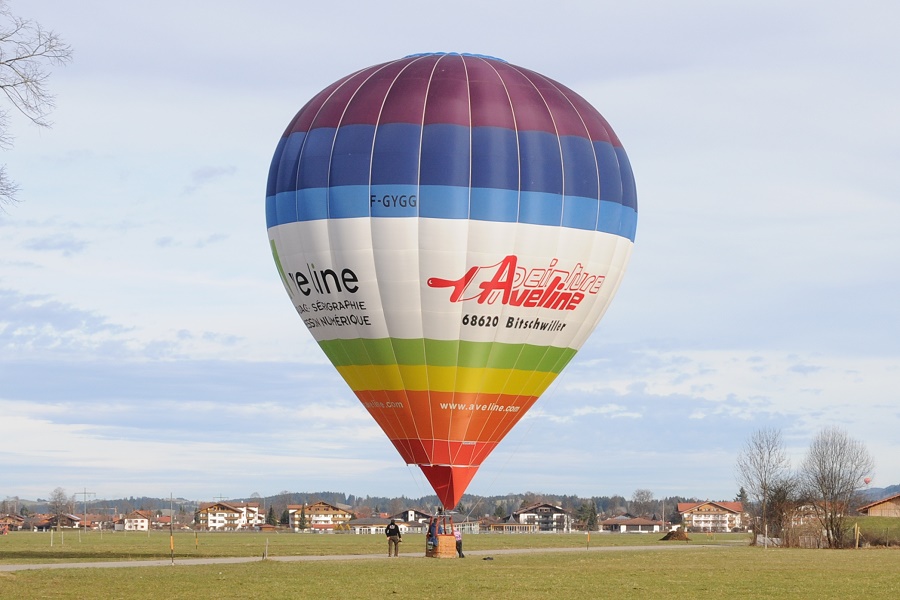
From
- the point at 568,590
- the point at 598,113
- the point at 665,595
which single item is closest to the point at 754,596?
the point at 665,595

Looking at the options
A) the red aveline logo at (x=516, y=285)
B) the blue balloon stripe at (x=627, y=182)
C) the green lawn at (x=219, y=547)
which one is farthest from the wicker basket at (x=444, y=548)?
the green lawn at (x=219, y=547)

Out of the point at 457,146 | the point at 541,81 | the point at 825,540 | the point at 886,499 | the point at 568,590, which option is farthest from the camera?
the point at 886,499

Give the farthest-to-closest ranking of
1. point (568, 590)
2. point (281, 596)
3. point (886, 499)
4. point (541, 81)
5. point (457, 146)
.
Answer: point (886, 499) < point (541, 81) < point (457, 146) < point (568, 590) < point (281, 596)

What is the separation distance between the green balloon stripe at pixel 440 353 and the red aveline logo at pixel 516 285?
5.25 feet

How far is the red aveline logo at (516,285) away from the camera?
3922 cm

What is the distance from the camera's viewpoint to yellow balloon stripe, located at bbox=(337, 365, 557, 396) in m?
40.0

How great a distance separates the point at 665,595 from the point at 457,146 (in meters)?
16.5

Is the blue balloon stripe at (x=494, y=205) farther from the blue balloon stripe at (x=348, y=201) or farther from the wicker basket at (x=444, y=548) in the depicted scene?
the wicker basket at (x=444, y=548)

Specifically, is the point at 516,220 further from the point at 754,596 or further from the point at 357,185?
the point at 754,596

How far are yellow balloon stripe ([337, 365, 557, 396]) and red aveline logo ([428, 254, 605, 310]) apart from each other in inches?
99.9

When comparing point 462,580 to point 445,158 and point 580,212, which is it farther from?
point 445,158

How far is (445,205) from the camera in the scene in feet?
127

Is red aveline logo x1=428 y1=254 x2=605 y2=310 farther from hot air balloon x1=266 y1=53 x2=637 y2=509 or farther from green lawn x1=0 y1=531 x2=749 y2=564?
green lawn x1=0 y1=531 x2=749 y2=564

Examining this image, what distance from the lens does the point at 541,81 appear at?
42812mm
